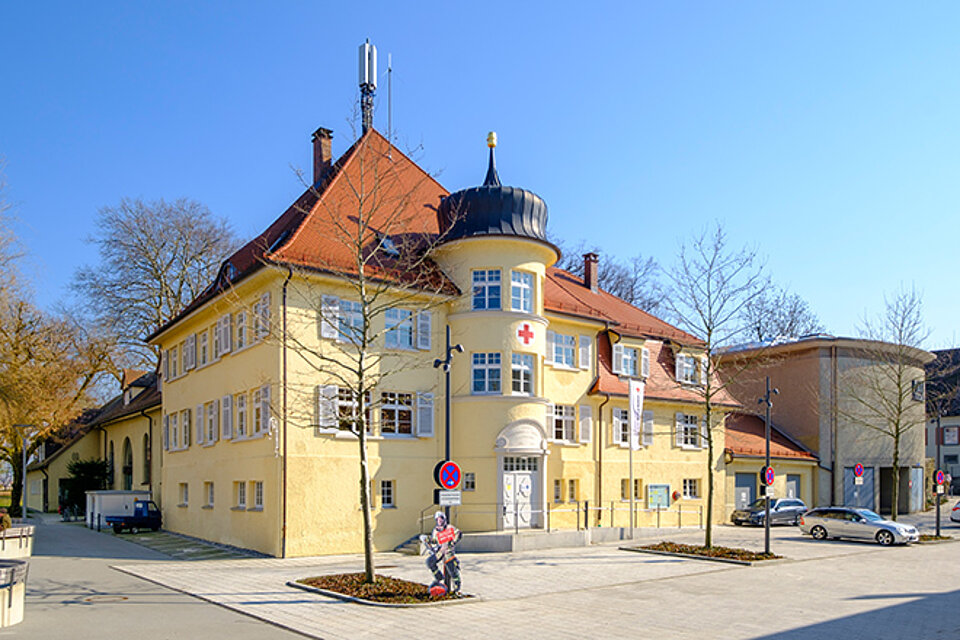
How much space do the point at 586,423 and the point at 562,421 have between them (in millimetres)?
1083

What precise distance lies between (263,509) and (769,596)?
1349 cm

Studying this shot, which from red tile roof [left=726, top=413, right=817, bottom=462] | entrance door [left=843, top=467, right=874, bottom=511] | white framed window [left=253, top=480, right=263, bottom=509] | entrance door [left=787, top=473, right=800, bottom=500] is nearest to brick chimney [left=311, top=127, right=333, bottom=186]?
white framed window [left=253, top=480, right=263, bottom=509]

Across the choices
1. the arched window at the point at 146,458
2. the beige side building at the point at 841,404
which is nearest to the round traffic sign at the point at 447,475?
the arched window at the point at 146,458

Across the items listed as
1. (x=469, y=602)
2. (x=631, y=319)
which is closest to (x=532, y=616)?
(x=469, y=602)

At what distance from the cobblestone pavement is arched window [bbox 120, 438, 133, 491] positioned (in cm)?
2182

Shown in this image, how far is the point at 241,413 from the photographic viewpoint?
84.5 ft

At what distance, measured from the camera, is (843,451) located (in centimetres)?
4134

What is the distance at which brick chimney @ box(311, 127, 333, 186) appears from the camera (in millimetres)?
31438

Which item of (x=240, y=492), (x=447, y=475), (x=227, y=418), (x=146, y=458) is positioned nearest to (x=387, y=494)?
(x=240, y=492)

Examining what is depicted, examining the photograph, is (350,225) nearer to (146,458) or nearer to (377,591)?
(377,591)

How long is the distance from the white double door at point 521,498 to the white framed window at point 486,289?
5210 mm

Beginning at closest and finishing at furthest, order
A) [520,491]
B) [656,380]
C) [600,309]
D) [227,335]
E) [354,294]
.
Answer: [354,294]
[520,491]
[227,335]
[600,309]
[656,380]

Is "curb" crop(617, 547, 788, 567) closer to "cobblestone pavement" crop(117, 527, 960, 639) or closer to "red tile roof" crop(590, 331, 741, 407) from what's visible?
"cobblestone pavement" crop(117, 527, 960, 639)

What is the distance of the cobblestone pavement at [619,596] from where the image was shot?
43.0 feet
